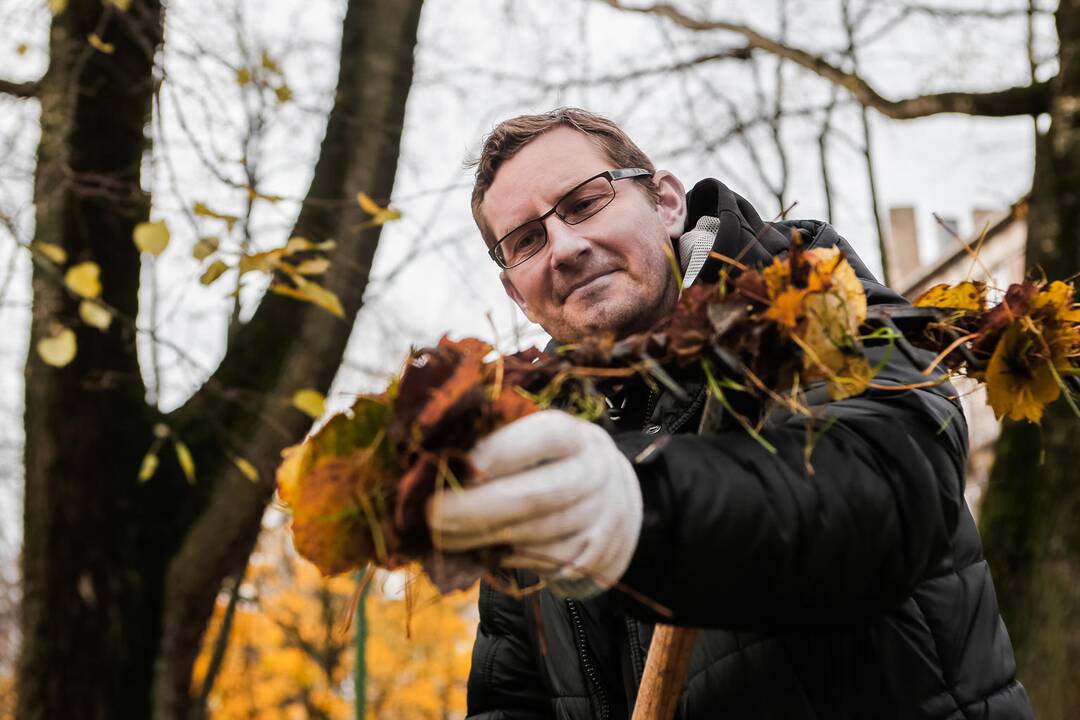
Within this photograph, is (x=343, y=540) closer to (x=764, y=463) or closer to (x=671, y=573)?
(x=671, y=573)

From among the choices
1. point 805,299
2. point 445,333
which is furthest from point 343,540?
point 805,299

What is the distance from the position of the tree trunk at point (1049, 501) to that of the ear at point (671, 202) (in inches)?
105

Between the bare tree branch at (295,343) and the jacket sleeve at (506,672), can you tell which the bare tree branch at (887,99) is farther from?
the jacket sleeve at (506,672)

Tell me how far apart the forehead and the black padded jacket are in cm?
33

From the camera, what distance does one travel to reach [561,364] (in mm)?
1157

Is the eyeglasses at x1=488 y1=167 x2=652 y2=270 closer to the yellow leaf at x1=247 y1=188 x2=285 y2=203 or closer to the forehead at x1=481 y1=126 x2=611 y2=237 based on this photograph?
the forehead at x1=481 y1=126 x2=611 y2=237

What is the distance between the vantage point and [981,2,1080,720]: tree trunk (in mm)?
4348

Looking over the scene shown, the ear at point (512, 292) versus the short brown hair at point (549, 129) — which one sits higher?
the short brown hair at point (549, 129)

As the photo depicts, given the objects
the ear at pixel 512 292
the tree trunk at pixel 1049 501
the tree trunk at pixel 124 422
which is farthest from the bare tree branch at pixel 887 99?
the ear at pixel 512 292

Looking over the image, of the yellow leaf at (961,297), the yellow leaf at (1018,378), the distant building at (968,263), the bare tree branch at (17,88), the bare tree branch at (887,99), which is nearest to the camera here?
the yellow leaf at (1018,378)

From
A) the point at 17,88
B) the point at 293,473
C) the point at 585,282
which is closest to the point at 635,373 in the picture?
the point at 293,473

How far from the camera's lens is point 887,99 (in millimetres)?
6348

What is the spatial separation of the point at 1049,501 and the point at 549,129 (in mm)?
3554

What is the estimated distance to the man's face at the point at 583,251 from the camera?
6.24 feet
